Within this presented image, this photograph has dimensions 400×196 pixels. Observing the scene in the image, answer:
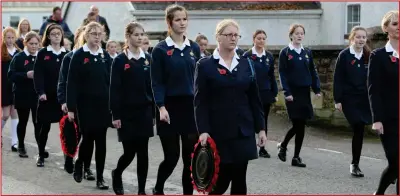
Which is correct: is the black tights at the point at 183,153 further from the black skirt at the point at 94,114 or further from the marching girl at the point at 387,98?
the marching girl at the point at 387,98

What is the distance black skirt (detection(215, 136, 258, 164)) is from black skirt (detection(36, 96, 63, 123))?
14.5ft

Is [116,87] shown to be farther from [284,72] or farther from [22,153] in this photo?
[22,153]

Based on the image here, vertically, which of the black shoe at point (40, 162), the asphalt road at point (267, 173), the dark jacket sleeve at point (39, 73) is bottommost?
the asphalt road at point (267, 173)

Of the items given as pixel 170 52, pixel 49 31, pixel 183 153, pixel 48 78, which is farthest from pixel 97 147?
pixel 49 31

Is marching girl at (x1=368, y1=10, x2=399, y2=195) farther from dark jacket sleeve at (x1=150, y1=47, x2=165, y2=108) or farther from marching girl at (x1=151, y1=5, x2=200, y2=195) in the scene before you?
dark jacket sleeve at (x1=150, y1=47, x2=165, y2=108)

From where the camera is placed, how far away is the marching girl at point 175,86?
27.9 ft

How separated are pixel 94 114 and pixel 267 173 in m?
2.35

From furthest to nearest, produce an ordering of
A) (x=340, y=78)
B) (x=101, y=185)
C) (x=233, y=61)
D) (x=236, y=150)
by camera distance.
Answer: (x=340, y=78) → (x=101, y=185) → (x=233, y=61) → (x=236, y=150)

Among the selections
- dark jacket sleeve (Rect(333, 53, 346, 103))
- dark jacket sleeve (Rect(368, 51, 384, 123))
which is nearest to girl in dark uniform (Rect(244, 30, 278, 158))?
dark jacket sleeve (Rect(333, 53, 346, 103))

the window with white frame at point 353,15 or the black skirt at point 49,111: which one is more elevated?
the window with white frame at point 353,15

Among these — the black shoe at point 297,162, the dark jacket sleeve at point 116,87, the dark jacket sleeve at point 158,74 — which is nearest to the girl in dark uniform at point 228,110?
the dark jacket sleeve at point 158,74

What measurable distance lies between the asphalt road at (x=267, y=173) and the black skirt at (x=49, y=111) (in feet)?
1.99

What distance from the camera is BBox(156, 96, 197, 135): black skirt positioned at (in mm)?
8492

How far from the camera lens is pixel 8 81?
13.3 metres
